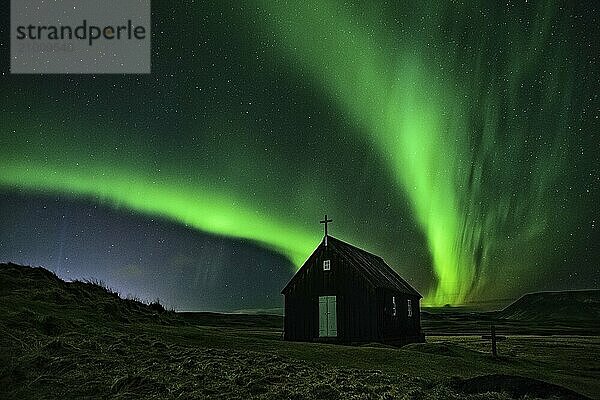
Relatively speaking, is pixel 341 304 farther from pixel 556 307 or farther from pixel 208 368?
pixel 556 307

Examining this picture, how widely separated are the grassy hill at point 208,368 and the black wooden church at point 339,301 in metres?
7.88

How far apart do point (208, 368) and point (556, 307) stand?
529 ft

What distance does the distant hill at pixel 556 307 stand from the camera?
151 metres

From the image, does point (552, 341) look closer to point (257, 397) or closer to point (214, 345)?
Result: point (214, 345)

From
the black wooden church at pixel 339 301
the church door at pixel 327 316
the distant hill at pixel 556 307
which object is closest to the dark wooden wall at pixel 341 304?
the black wooden church at pixel 339 301

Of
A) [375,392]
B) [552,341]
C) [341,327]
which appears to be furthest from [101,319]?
[552,341]

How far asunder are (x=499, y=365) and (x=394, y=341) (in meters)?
9.51

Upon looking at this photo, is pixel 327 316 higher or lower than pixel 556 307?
higher

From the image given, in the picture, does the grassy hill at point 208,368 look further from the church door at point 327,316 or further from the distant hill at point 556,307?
the distant hill at point 556,307

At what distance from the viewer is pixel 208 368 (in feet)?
59.5

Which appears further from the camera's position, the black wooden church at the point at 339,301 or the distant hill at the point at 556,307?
the distant hill at the point at 556,307

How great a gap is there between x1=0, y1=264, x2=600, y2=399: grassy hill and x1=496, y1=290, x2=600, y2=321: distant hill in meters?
136

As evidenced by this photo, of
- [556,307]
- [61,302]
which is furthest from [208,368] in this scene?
[556,307]

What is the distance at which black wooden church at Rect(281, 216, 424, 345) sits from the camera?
3469 centimetres
